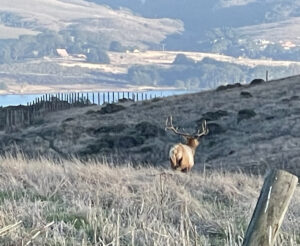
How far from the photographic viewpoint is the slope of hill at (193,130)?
90.7ft

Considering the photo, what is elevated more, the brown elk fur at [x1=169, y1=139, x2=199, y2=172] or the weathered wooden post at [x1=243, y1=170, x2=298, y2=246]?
the weathered wooden post at [x1=243, y1=170, x2=298, y2=246]

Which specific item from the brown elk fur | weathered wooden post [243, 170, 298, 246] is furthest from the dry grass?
the brown elk fur

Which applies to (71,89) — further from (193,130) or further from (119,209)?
(119,209)

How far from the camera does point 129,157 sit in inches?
1172

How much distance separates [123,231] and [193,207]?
217 centimetres

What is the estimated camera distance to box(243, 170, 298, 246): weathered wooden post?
16.9 ft

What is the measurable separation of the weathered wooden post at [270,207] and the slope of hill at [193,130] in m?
16.8

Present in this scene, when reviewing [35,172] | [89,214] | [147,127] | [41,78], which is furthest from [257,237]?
[41,78]

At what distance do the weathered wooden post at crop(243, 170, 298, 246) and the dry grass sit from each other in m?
1.12

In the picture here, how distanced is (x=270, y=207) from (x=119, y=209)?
4190 mm

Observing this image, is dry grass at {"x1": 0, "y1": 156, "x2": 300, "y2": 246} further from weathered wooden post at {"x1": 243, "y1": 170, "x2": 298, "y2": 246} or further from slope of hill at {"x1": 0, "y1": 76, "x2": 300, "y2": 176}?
slope of hill at {"x1": 0, "y1": 76, "x2": 300, "y2": 176}

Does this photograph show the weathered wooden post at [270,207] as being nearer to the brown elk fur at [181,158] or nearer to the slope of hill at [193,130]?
the brown elk fur at [181,158]

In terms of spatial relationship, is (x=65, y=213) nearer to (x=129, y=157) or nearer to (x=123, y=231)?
(x=123, y=231)

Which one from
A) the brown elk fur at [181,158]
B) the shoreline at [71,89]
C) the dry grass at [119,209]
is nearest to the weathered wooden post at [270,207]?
the dry grass at [119,209]
